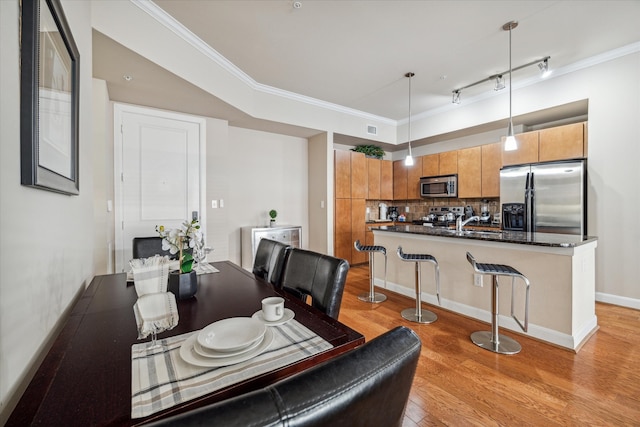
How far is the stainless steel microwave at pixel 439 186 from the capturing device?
4.77 metres

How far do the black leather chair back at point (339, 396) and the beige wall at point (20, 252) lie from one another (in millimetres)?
721

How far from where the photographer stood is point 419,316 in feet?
9.11

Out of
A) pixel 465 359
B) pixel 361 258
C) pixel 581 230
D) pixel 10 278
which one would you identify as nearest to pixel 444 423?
pixel 465 359

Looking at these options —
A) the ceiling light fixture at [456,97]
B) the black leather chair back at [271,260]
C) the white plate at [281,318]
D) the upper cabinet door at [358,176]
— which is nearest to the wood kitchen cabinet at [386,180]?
the upper cabinet door at [358,176]

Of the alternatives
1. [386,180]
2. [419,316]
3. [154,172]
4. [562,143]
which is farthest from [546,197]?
[154,172]

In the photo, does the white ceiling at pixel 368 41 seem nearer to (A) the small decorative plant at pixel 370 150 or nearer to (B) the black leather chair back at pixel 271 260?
(A) the small decorative plant at pixel 370 150

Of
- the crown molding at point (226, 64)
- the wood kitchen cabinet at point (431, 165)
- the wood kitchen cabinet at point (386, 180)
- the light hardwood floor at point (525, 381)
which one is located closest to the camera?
the light hardwood floor at point (525, 381)

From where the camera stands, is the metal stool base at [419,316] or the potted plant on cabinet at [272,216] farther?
the potted plant on cabinet at [272,216]

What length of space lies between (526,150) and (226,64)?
4106 mm

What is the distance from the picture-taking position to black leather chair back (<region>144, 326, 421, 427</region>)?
0.34 meters

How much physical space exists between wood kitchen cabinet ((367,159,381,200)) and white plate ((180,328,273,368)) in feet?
15.7

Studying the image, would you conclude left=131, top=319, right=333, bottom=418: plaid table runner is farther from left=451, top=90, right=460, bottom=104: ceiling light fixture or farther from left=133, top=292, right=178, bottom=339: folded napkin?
left=451, top=90, right=460, bottom=104: ceiling light fixture

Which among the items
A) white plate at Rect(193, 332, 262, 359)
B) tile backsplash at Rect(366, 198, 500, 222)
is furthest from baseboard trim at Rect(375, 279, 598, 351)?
white plate at Rect(193, 332, 262, 359)

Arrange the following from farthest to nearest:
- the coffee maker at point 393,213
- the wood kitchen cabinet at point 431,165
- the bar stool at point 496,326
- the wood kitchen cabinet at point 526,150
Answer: the coffee maker at point 393,213, the wood kitchen cabinet at point 431,165, the wood kitchen cabinet at point 526,150, the bar stool at point 496,326
